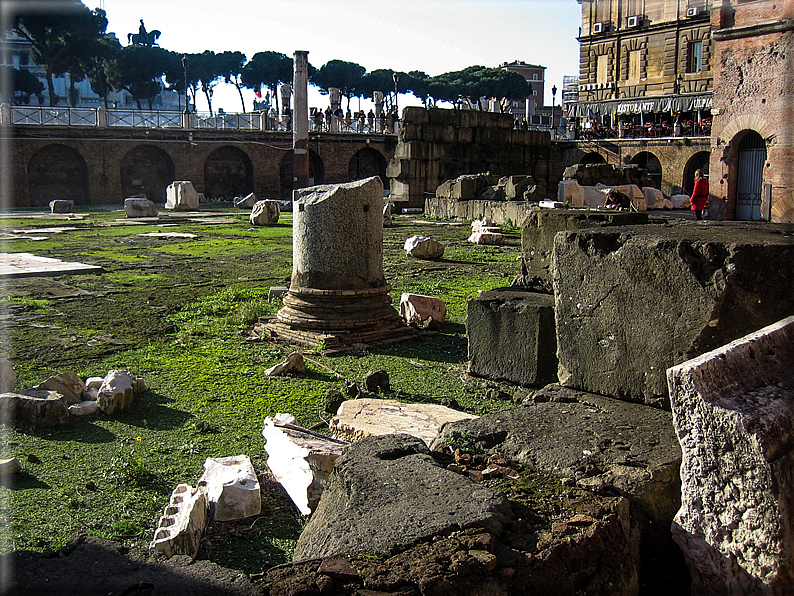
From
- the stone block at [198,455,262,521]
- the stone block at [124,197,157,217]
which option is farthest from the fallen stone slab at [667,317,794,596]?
the stone block at [124,197,157,217]

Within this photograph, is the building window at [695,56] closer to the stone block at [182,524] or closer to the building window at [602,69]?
the building window at [602,69]

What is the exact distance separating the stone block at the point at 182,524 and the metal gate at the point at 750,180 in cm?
1780

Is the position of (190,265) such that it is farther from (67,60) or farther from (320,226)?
(67,60)

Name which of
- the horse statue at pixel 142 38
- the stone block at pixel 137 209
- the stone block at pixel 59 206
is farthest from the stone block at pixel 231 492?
the horse statue at pixel 142 38

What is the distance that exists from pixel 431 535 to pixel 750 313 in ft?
6.02

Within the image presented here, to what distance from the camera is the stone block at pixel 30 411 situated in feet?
14.5

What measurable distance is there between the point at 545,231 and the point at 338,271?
6.85 ft

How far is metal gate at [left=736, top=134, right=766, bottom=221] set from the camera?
1811cm

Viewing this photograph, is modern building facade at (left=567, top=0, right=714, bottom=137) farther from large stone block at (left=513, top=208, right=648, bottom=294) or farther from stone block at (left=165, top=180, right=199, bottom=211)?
large stone block at (left=513, top=208, right=648, bottom=294)

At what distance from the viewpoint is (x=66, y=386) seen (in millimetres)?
4863

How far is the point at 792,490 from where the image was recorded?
8.06ft

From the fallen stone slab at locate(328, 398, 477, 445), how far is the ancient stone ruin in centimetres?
197

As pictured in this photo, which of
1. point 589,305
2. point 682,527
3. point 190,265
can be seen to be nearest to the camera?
point 682,527

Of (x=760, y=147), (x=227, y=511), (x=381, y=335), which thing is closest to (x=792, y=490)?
(x=227, y=511)
